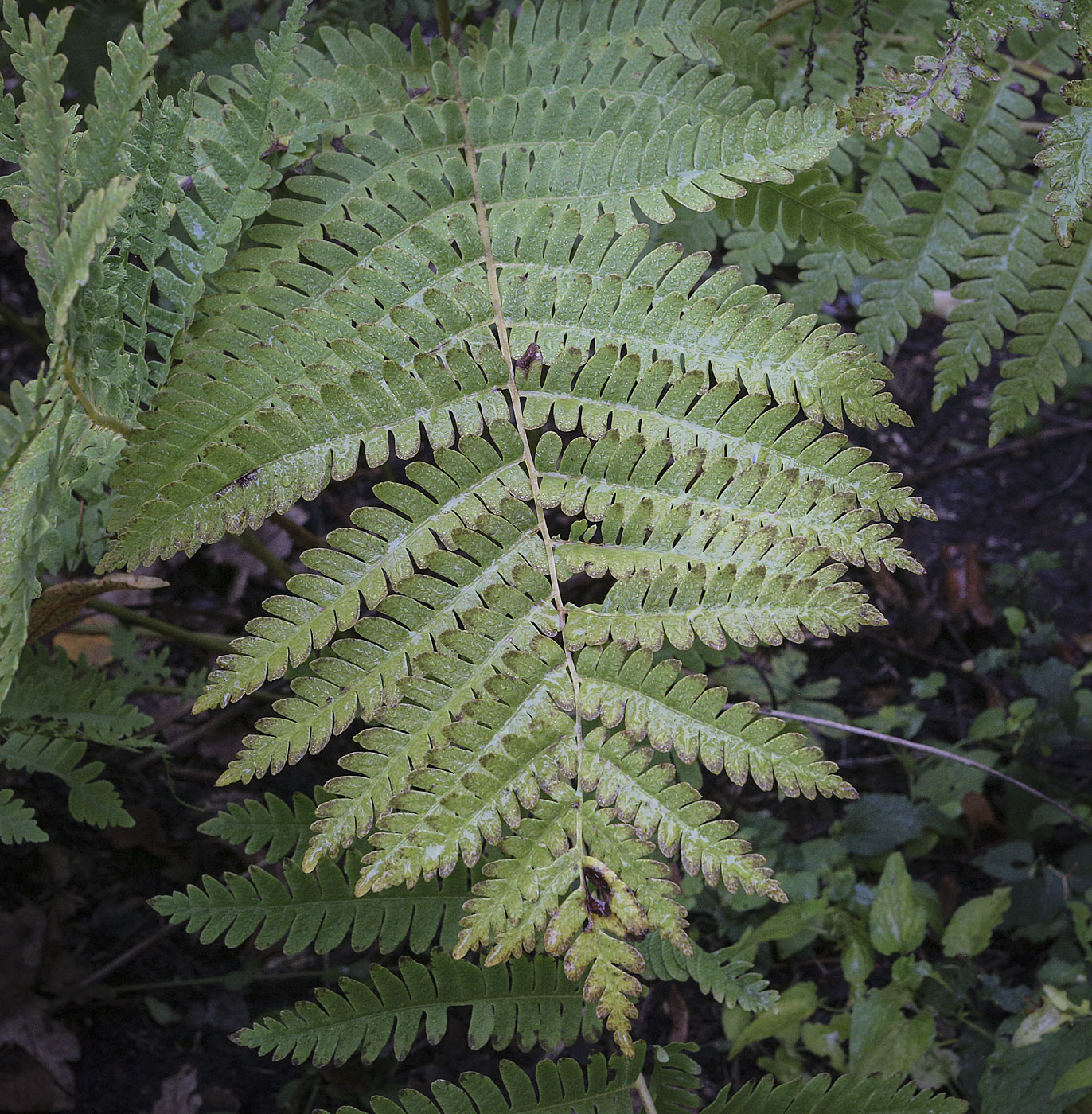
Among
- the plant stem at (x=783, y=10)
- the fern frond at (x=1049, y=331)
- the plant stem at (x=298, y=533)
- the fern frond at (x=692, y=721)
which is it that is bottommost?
the plant stem at (x=298, y=533)

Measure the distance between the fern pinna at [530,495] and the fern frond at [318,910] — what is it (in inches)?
0.9

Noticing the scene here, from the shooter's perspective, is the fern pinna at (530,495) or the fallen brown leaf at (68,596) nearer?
the fern pinna at (530,495)

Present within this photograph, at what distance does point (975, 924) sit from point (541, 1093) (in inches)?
49.3

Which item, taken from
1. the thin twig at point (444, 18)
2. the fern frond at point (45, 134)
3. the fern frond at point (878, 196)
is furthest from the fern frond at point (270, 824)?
the thin twig at point (444, 18)

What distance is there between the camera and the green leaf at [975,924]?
6.36 ft

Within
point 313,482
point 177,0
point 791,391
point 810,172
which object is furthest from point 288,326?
point 810,172

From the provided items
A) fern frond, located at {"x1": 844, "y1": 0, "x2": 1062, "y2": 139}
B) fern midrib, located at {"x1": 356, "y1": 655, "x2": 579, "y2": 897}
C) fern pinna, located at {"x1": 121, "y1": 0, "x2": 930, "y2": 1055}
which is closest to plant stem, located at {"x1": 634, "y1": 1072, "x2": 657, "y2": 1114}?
fern pinna, located at {"x1": 121, "y1": 0, "x2": 930, "y2": 1055}

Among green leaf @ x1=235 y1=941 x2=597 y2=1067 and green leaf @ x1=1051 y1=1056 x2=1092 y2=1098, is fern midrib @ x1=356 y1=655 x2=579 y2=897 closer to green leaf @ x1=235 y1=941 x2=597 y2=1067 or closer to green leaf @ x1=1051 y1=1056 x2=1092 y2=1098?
green leaf @ x1=235 y1=941 x2=597 y2=1067

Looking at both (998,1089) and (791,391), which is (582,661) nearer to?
(791,391)

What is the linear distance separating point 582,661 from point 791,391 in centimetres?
44

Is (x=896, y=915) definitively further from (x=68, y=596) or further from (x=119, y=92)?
(x=119, y=92)

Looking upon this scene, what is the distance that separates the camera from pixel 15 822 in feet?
4.26

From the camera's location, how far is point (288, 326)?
1099 millimetres

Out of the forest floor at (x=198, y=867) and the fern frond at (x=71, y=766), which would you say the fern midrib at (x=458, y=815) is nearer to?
the fern frond at (x=71, y=766)
